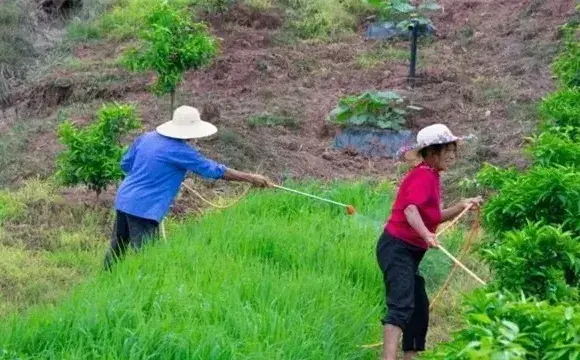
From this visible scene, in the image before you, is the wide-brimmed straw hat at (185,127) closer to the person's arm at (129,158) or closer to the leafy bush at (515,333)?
the person's arm at (129,158)

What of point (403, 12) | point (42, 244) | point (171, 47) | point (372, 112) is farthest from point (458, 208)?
point (403, 12)

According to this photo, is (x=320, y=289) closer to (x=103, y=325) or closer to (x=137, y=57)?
(x=103, y=325)

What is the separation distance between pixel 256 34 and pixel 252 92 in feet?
9.25

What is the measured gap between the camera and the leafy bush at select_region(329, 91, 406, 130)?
11.0 meters

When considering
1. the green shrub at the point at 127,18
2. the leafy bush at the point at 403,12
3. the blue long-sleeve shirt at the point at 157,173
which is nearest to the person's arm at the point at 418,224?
the blue long-sleeve shirt at the point at 157,173

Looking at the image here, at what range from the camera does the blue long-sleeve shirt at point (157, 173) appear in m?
6.95

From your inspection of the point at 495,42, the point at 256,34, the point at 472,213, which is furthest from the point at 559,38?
the point at 472,213

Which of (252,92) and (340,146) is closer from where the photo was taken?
(340,146)

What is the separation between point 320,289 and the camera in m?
6.23

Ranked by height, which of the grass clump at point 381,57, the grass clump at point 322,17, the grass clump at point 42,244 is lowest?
the grass clump at point 42,244

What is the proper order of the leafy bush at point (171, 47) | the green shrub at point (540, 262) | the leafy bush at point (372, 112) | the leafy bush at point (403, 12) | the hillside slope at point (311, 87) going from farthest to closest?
1. the leafy bush at point (403, 12)
2. the leafy bush at point (372, 112)
3. the hillside slope at point (311, 87)
4. the leafy bush at point (171, 47)
5. the green shrub at point (540, 262)

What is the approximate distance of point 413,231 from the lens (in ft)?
19.3

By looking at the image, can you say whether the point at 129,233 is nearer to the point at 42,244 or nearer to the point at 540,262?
the point at 42,244

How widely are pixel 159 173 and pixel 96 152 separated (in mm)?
1625
